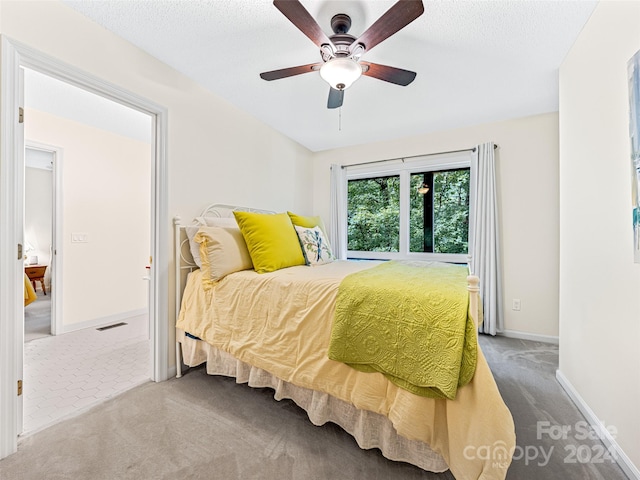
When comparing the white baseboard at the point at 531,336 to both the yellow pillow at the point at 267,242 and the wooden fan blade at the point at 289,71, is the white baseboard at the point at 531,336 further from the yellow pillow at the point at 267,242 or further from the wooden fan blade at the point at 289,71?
the wooden fan blade at the point at 289,71

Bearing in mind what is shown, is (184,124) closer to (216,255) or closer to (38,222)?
(216,255)

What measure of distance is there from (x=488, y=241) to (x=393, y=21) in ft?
8.48

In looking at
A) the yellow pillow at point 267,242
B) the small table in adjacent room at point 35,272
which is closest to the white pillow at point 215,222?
the yellow pillow at point 267,242

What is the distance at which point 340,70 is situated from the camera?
156cm

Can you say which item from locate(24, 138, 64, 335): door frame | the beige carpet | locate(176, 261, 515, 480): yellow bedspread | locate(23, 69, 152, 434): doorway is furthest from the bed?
locate(24, 138, 64, 335): door frame

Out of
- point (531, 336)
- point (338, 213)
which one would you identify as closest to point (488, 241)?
point (531, 336)

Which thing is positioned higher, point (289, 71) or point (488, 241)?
point (289, 71)

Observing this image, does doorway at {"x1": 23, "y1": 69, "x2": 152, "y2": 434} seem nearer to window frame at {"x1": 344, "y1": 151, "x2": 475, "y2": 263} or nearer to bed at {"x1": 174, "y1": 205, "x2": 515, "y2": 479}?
bed at {"x1": 174, "y1": 205, "x2": 515, "y2": 479}

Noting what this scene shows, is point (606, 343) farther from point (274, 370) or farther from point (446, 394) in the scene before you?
point (274, 370)

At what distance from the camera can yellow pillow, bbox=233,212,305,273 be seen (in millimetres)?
2080

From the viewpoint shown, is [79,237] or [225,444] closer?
[225,444]

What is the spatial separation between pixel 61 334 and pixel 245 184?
2664mm

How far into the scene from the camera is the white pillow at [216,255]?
1971 mm

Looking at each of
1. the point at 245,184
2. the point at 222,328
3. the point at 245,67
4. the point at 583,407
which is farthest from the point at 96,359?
the point at 583,407
